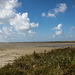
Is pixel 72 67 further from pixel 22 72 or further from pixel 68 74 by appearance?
pixel 22 72

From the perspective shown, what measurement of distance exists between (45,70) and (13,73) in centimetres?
142

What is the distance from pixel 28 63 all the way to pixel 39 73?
5.77 ft

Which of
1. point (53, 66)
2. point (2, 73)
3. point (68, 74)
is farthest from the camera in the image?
point (53, 66)

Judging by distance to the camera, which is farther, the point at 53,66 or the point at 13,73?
the point at 53,66

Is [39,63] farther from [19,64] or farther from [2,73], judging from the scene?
[2,73]

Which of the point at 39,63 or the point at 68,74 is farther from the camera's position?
the point at 39,63

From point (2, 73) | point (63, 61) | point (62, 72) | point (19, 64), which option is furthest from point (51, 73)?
point (19, 64)

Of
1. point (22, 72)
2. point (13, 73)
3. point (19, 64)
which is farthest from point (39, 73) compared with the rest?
point (19, 64)

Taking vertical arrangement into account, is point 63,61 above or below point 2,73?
above

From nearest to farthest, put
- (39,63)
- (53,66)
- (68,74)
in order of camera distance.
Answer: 1. (68,74)
2. (53,66)
3. (39,63)

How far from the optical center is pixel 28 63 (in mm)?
6461

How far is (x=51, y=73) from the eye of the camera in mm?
4547

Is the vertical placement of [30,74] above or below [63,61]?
below

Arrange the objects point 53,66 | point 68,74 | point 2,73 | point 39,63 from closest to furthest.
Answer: point 68,74
point 2,73
point 53,66
point 39,63
